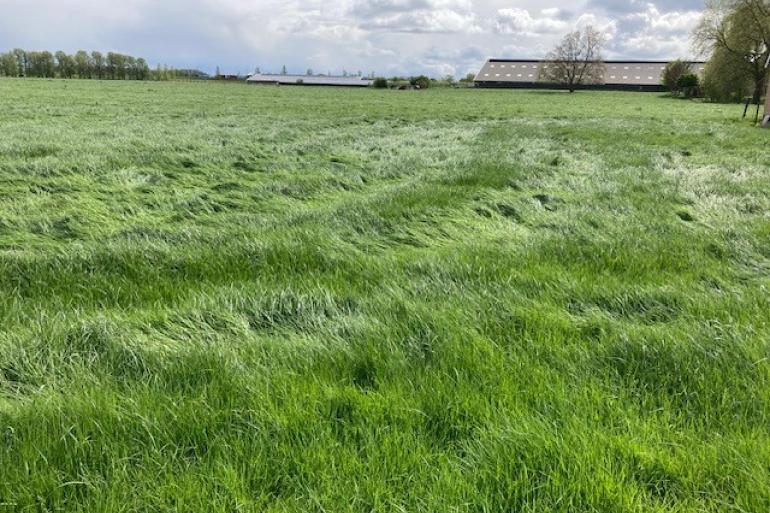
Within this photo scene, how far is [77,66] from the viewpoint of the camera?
367 feet

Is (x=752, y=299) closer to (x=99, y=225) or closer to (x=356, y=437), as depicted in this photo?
(x=356, y=437)

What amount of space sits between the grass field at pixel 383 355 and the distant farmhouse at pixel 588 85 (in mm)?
111264

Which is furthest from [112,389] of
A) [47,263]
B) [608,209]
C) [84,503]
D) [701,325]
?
[608,209]

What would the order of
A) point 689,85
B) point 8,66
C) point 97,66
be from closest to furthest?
point 689,85 < point 8,66 < point 97,66

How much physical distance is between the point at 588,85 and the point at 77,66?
4583 inches

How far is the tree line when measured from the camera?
106244 millimetres

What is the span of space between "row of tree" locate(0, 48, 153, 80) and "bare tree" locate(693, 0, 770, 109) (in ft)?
400

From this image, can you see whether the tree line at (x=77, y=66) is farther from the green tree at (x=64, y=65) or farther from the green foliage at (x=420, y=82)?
the green foliage at (x=420, y=82)

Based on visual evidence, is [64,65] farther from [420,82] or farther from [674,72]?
[674,72]

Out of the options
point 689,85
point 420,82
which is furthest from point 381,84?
point 689,85

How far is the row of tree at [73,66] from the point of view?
105875mm

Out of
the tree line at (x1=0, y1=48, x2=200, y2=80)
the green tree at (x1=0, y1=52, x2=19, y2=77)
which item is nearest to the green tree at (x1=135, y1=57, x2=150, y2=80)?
the tree line at (x1=0, y1=48, x2=200, y2=80)

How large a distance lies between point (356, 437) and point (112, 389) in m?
1.31

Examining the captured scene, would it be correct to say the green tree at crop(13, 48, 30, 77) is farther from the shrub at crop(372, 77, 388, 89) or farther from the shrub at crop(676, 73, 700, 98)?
the shrub at crop(676, 73, 700, 98)
